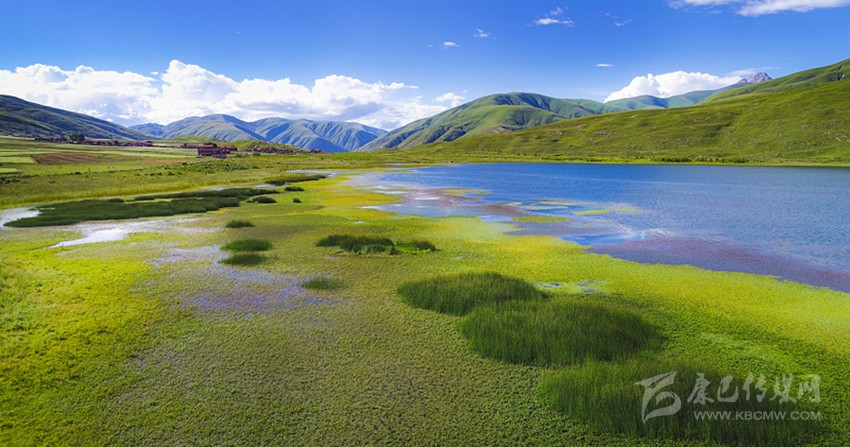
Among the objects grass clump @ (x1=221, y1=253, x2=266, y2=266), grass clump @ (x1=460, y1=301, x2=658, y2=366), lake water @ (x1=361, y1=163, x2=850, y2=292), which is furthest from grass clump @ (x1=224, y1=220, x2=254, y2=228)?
grass clump @ (x1=460, y1=301, x2=658, y2=366)

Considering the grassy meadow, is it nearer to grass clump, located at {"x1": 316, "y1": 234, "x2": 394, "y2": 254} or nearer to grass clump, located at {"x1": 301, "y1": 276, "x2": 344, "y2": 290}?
grass clump, located at {"x1": 301, "y1": 276, "x2": 344, "y2": 290}

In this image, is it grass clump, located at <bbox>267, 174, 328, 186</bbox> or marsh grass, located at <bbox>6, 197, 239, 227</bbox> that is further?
grass clump, located at <bbox>267, 174, 328, 186</bbox>

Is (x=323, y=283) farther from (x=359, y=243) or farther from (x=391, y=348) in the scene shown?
(x=359, y=243)

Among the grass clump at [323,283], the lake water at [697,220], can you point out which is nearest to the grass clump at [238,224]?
the lake water at [697,220]

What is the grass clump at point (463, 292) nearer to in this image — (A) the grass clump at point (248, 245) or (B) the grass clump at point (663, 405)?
(B) the grass clump at point (663, 405)

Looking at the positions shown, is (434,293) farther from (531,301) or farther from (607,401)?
(607,401)

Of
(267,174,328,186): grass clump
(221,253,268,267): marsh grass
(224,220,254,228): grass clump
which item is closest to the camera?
(221,253,268,267): marsh grass

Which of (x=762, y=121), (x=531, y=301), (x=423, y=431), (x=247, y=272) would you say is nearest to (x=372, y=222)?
(x=247, y=272)
